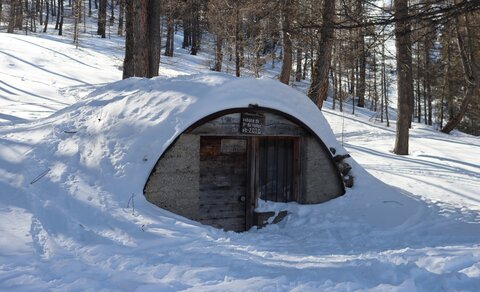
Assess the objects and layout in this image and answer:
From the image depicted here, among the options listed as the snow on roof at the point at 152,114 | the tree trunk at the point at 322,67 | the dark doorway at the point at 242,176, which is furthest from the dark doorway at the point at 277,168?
the tree trunk at the point at 322,67

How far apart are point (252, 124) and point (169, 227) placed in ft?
9.15

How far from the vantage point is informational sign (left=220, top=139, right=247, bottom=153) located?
7.30m

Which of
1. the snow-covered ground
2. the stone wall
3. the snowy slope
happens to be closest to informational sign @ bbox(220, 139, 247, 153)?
the snow-covered ground

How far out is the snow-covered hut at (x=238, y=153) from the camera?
663 centimetres

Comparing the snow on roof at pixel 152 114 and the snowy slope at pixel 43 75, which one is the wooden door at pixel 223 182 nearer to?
the snow on roof at pixel 152 114

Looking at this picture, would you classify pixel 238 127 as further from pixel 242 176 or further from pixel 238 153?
pixel 242 176

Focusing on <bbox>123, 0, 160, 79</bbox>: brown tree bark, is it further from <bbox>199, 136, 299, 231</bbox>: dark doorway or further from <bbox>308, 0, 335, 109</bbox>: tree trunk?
<bbox>199, 136, 299, 231</bbox>: dark doorway

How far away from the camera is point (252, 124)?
Answer: 7.27m

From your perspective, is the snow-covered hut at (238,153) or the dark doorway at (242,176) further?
the dark doorway at (242,176)

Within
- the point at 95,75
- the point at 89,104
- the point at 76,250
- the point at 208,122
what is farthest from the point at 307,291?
the point at 95,75

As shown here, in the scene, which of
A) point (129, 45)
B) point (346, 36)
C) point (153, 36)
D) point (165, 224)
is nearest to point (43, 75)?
point (129, 45)

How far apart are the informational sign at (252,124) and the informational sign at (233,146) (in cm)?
27

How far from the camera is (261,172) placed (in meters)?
7.71

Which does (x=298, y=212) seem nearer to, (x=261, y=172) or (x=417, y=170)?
(x=261, y=172)
